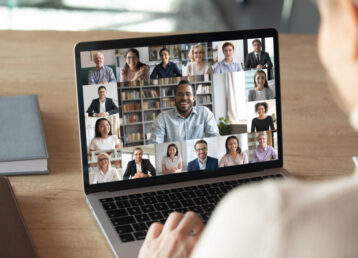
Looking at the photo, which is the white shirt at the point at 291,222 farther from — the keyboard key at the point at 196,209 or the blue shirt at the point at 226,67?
the blue shirt at the point at 226,67

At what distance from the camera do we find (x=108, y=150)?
3.77ft

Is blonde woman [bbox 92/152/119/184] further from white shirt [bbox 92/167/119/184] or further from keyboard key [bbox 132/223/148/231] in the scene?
keyboard key [bbox 132/223/148/231]

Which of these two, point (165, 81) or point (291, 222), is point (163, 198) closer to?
point (165, 81)

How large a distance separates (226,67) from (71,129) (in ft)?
1.33

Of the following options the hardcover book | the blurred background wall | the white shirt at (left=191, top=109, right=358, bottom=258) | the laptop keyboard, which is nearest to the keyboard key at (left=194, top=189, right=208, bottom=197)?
the laptop keyboard

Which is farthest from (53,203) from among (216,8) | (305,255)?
(216,8)

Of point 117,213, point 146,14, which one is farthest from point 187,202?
point 146,14

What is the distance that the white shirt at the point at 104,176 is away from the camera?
3.77 feet

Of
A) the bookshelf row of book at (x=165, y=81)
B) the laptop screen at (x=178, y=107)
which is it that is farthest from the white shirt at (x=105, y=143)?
the bookshelf row of book at (x=165, y=81)

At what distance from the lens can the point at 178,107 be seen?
118 cm

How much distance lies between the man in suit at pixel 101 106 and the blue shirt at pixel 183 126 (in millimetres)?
92

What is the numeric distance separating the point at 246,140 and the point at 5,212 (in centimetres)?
48

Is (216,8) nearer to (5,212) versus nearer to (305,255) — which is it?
(5,212)

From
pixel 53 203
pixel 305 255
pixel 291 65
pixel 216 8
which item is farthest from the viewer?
pixel 216 8
